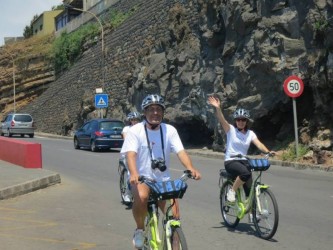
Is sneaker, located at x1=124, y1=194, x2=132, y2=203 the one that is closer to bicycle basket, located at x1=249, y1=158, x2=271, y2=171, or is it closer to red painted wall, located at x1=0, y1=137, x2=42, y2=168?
bicycle basket, located at x1=249, y1=158, x2=271, y2=171

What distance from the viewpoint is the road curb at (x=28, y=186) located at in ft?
34.9

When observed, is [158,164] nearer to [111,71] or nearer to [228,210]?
[228,210]

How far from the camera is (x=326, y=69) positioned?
18.3m

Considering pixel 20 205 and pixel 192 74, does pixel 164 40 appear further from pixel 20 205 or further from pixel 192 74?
pixel 20 205

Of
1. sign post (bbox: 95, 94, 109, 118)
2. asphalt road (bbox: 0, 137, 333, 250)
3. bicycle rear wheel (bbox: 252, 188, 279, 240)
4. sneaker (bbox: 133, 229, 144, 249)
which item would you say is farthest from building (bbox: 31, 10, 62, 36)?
sneaker (bbox: 133, 229, 144, 249)

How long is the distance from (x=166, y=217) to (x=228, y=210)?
295cm

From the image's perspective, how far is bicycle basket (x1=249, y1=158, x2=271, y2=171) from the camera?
7.29 metres

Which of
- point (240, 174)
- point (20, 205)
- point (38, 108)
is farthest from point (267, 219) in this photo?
point (38, 108)

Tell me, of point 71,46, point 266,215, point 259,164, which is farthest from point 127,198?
point 71,46

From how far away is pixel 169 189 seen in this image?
5.03 m

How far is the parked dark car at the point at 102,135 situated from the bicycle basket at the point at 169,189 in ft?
63.1

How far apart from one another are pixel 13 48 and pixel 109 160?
48.8m

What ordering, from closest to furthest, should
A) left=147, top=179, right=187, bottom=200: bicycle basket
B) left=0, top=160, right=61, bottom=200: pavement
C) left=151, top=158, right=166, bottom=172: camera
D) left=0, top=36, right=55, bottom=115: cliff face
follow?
left=147, top=179, right=187, bottom=200: bicycle basket, left=151, top=158, right=166, bottom=172: camera, left=0, top=160, right=61, bottom=200: pavement, left=0, top=36, right=55, bottom=115: cliff face

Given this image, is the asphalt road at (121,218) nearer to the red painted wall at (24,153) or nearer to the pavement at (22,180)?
the pavement at (22,180)
